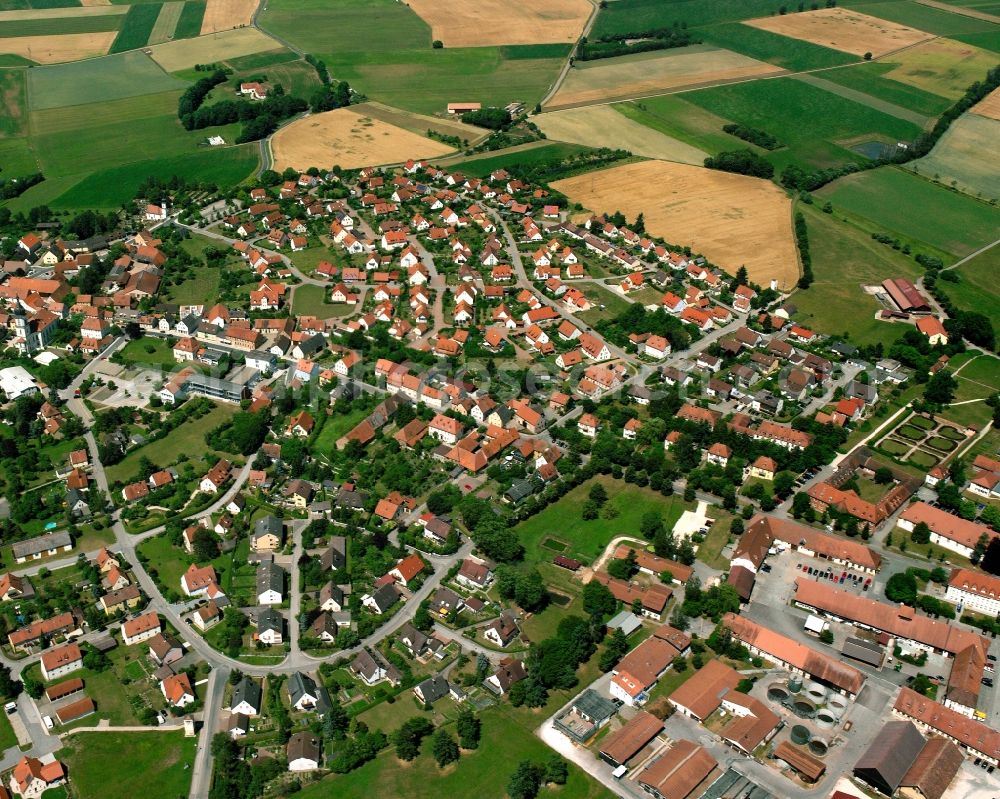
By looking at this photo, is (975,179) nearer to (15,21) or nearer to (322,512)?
(322,512)

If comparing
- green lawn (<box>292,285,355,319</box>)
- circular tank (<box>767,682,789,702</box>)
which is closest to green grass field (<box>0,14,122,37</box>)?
green lawn (<box>292,285,355,319</box>)

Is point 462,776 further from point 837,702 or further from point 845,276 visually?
point 845,276

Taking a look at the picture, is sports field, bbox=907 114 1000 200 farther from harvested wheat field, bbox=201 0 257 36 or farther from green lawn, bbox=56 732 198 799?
harvested wheat field, bbox=201 0 257 36

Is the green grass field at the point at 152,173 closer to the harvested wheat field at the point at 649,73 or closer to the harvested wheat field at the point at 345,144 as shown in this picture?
the harvested wheat field at the point at 345,144

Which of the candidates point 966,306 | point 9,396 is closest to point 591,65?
point 966,306

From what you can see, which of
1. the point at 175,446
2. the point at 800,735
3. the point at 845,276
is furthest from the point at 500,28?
the point at 800,735

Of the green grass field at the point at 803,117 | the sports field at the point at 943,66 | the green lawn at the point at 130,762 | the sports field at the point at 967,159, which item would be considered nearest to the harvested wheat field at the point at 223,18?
the green grass field at the point at 803,117
